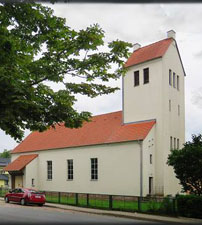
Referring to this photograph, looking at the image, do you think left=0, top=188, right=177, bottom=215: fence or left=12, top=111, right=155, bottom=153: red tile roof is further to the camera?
left=12, top=111, right=155, bottom=153: red tile roof

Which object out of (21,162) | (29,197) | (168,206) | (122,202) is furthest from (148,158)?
(21,162)

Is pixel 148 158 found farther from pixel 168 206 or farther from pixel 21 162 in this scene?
pixel 21 162

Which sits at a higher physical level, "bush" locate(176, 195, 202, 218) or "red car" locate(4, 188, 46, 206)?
"bush" locate(176, 195, 202, 218)

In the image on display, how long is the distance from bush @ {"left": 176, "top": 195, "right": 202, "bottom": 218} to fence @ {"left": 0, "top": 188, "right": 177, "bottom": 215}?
0.33 metres

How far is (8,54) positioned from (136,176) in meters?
24.5

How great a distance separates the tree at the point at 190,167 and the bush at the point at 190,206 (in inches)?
72.1

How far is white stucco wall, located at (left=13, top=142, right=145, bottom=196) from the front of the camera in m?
30.8

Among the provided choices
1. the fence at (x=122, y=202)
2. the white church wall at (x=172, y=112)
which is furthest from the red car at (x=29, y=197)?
the white church wall at (x=172, y=112)

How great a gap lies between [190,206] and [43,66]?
13.1 meters

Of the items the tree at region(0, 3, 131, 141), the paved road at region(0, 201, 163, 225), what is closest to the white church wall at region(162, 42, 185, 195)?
the paved road at region(0, 201, 163, 225)

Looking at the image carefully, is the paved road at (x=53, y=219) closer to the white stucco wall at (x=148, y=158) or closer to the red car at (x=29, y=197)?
the red car at (x=29, y=197)

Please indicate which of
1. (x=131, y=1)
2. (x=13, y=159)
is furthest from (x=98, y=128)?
(x=131, y=1)

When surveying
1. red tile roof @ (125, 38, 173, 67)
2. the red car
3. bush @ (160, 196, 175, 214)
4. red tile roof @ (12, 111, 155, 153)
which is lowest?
the red car

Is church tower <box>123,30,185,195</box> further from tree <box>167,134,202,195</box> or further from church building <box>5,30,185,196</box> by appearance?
tree <box>167,134,202,195</box>
